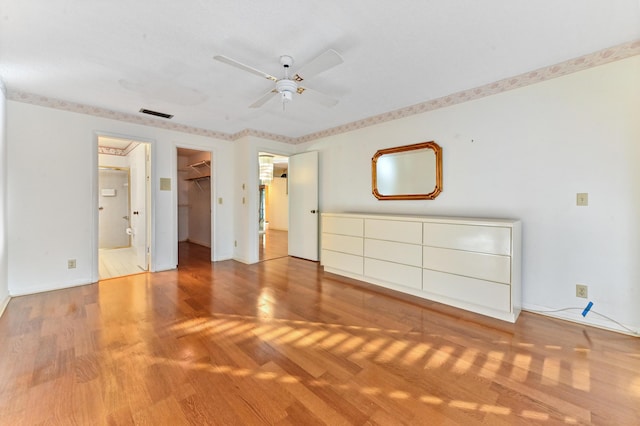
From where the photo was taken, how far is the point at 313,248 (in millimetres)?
4723

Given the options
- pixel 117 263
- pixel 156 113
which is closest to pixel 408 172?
pixel 156 113

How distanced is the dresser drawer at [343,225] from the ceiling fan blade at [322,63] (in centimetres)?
201

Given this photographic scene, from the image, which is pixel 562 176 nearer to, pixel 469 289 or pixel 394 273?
pixel 469 289

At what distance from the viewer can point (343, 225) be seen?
3744 mm

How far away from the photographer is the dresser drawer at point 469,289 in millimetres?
2402

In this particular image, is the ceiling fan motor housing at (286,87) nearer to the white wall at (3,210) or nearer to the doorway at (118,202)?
the white wall at (3,210)

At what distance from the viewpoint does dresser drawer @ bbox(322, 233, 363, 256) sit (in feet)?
11.7

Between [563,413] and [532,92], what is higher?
[532,92]

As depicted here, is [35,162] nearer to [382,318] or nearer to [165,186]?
[165,186]

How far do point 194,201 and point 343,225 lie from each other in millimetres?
4864

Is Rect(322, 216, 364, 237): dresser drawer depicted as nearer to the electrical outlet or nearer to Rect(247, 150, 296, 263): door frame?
Rect(247, 150, 296, 263): door frame

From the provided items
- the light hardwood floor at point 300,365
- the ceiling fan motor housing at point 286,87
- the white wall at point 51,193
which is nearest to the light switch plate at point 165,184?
the white wall at point 51,193

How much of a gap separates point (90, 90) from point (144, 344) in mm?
2792

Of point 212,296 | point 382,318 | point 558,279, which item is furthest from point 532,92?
point 212,296
